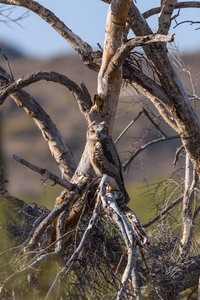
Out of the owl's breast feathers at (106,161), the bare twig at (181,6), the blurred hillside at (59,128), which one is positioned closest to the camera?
the owl's breast feathers at (106,161)

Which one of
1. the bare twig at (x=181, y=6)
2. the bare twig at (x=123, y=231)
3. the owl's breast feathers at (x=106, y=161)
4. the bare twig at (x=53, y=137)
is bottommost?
the bare twig at (x=123, y=231)

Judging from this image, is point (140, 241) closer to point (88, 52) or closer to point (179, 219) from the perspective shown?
point (88, 52)

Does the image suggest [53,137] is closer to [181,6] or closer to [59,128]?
[181,6]

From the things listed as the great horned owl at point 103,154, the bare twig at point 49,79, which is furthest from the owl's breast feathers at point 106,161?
the bare twig at point 49,79

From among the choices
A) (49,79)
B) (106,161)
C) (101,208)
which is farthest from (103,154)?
(49,79)

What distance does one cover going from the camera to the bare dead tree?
431cm

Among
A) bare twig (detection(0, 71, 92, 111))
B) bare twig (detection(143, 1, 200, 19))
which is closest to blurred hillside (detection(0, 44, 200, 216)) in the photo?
bare twig (detection(143, 1, 200, 19))

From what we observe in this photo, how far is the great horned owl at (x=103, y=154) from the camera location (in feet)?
16.4

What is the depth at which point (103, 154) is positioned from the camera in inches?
197

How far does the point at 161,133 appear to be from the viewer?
816 cm

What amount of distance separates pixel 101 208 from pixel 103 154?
1.46 ft

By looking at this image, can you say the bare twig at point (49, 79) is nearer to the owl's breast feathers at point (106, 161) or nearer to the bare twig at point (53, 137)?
the owl's breast feathers at point (106, 161)

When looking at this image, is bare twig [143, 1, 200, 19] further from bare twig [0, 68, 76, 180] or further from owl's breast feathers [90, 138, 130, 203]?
owl's breast feathers [90, 138, 130, 203]

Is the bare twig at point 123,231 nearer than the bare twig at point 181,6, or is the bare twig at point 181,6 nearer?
the bare twig at point 123,231
